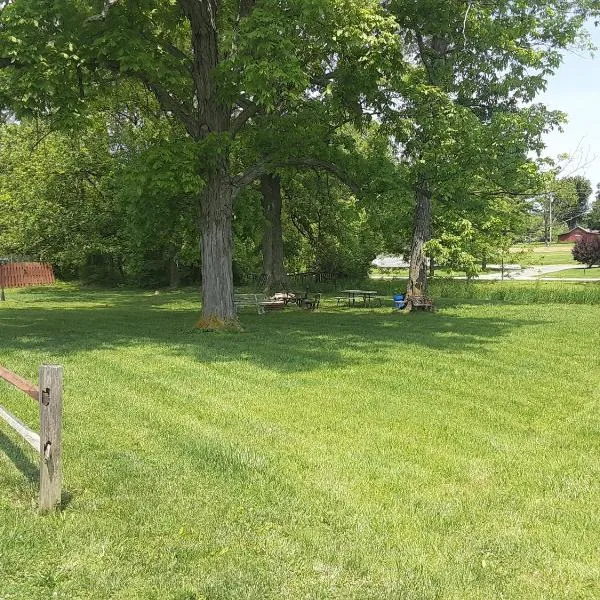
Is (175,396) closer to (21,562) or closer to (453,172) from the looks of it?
(21,562)

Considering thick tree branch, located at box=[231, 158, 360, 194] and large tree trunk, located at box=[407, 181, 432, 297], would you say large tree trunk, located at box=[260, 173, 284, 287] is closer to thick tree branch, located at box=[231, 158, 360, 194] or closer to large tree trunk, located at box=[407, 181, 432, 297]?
large tree trunk, located at box=[407, 181, 432, 297]

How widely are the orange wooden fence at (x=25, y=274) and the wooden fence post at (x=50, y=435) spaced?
32788 millimetres

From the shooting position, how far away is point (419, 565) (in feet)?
13.2

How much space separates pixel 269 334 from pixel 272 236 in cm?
1047

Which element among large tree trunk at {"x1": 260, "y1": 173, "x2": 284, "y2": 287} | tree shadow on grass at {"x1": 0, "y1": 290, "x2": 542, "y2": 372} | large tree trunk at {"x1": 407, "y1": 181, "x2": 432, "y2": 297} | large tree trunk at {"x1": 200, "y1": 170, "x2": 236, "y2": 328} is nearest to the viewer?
tree shadow on grass at {"x1": 0, "y1": 290, "x2": 542, "y2": 372}

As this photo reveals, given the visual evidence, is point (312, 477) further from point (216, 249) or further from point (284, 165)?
point (284, 165)

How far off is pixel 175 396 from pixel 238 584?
15.5 feet

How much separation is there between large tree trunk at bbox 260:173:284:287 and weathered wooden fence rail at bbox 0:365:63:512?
1944cm

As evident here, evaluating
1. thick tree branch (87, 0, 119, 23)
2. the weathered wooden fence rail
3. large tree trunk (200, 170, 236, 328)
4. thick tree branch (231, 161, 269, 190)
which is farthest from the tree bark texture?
the weathered wooden fence rail

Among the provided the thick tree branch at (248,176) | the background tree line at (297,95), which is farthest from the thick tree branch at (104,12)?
the thick tree branch at (248,176)

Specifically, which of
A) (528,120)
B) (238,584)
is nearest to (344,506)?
(238,584)

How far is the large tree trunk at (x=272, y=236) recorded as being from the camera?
24.2m

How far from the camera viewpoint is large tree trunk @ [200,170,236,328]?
1498cm

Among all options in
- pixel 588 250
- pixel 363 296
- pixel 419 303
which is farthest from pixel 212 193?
pixel 588 250
